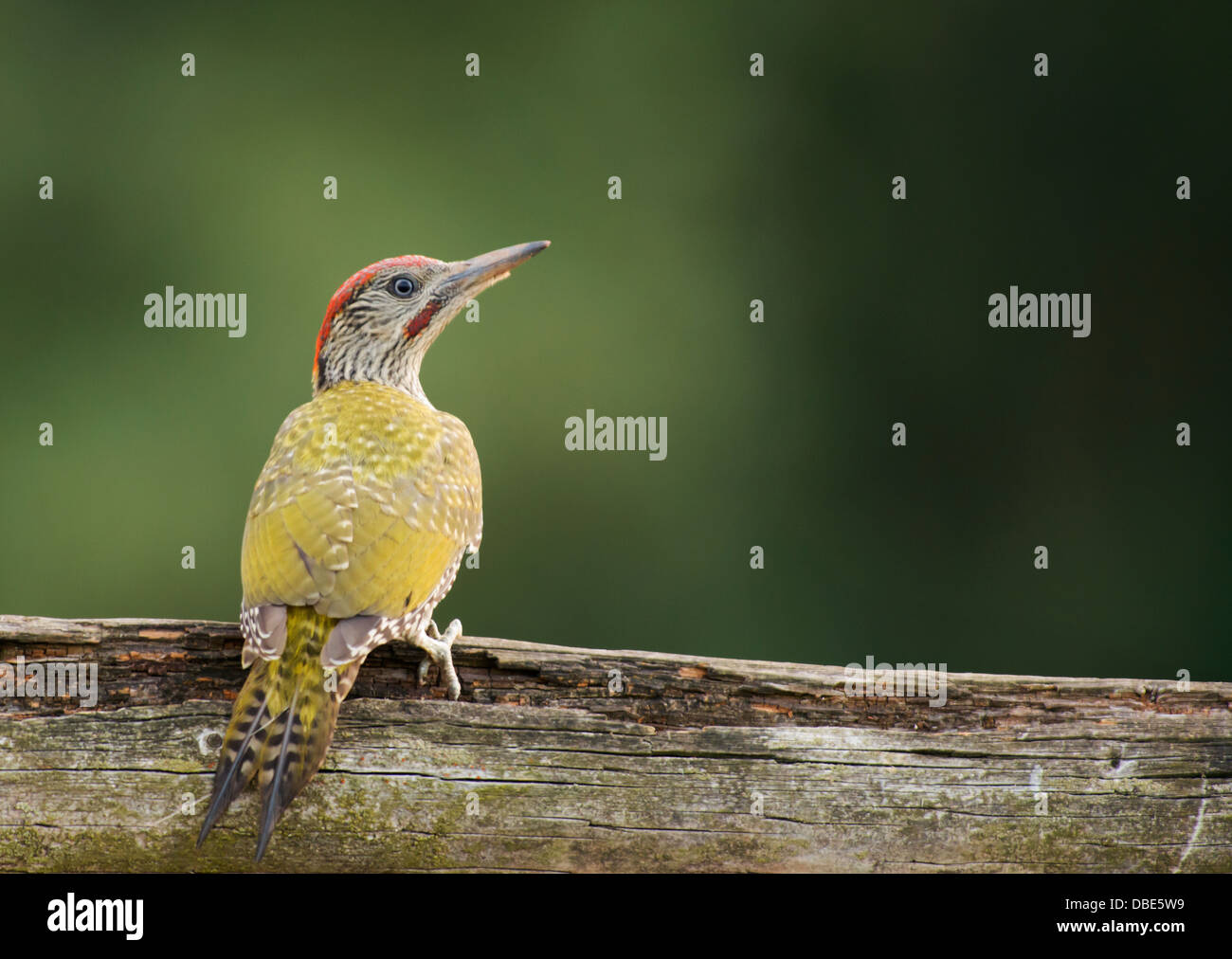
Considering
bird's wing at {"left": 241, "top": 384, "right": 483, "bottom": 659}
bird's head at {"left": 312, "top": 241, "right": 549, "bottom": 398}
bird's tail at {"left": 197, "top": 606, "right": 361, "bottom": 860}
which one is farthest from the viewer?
bird's head at {"left": 312, "top": 241, "right": 549, "bottom": 398}

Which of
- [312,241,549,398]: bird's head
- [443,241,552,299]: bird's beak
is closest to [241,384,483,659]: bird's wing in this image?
[312,241,549,398]: bird's head

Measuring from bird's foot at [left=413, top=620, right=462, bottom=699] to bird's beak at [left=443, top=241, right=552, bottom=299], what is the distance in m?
1.47

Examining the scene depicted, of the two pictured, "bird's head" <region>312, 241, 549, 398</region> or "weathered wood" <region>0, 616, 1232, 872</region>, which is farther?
"bird's head" <region>312, 241, 549, 398</region>

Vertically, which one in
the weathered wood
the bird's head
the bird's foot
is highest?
the bird's head

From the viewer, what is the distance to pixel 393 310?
4281mm

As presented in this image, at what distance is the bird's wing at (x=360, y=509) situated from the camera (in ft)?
9.93

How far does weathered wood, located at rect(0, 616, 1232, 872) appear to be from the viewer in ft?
9.11

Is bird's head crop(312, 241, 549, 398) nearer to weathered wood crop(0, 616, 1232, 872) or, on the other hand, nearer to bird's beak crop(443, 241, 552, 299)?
bird's beak crop(443, 241, 552, 299)

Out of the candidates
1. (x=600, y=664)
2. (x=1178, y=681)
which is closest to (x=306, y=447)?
(x=600, y=664)

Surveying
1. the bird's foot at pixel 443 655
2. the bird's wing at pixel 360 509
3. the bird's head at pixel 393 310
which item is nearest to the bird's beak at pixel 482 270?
the bird's head at pixel 393 310

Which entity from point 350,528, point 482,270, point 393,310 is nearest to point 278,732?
point 350,528

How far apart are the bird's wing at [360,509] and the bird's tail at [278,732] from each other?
0.27ft

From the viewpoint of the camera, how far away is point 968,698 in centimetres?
308

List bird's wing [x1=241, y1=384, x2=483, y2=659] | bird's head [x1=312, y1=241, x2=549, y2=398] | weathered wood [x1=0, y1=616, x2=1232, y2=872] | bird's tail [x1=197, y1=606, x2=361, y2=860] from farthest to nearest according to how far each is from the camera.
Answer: bird's head [x1=312, y1=241, x2=549, y2=398] < bird's wing [x1=241, y1=384, x2=483, y2=659] < weathered wood [x1=0, y1=616, x2=1232, y2=872] < bird's tail [x1=197, y1=606, x2=361, y2=860]
